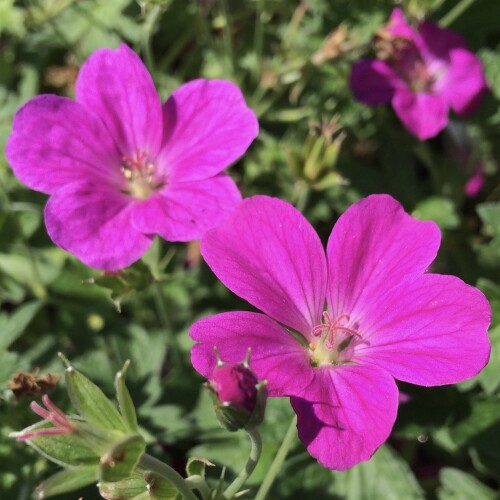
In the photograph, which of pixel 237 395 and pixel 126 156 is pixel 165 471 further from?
pixel 126 156

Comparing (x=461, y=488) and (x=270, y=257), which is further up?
(x=270, y=257)

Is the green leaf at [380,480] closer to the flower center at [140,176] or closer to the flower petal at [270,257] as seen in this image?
the flower petal at [270,257]

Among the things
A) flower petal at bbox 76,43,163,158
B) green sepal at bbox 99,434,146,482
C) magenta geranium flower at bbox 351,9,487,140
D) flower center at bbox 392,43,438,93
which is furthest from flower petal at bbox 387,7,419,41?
green sepal at bbox 99,434,146,482

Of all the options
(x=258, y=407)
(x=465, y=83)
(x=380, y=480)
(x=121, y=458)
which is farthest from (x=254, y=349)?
(x=465, y=83)

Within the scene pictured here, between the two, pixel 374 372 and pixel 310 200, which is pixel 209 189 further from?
pixel 310 200

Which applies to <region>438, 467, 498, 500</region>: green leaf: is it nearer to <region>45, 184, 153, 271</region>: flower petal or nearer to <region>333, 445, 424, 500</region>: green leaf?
<region>333, 445, 424, 500</region>: green leaf

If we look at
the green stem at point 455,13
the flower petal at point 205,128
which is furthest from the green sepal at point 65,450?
the green stem at point 455,13
